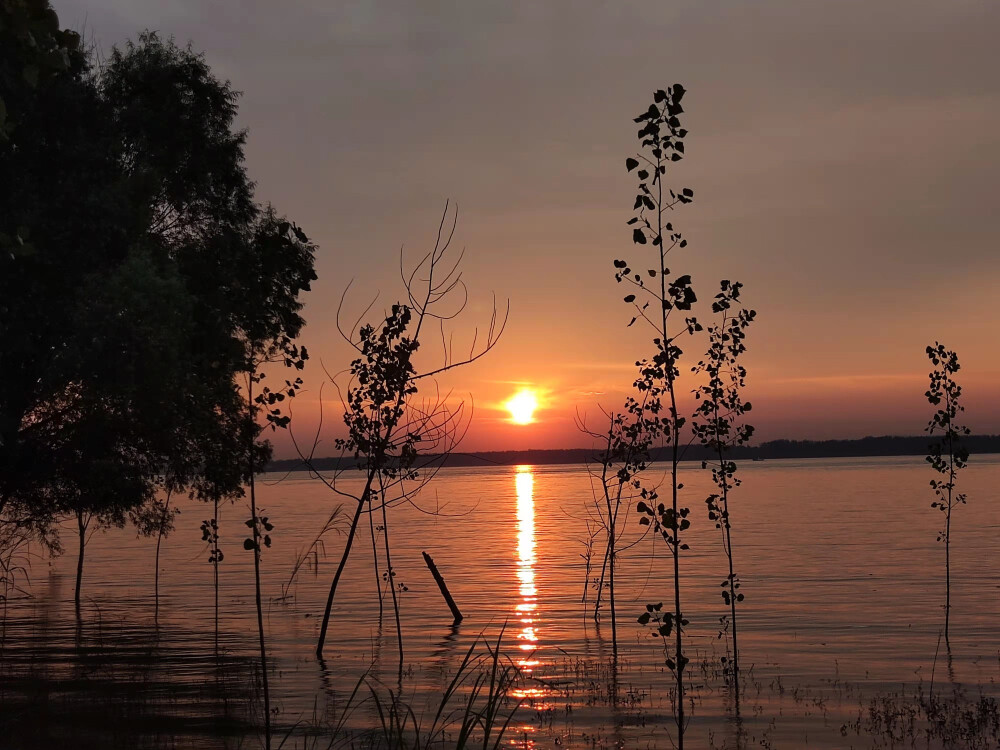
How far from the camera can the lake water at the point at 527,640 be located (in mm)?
18172

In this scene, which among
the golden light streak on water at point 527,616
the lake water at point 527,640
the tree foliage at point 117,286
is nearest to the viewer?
the lake water at point 527,640

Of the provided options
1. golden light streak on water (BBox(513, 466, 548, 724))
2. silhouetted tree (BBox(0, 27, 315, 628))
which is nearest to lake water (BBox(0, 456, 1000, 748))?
golden light streak on water (BBox(513, 466, 548, 724))

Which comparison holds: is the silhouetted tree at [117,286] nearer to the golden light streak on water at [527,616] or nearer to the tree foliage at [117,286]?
the tree foliage at [117,286]

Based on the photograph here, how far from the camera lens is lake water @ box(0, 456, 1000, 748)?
18.2 meters

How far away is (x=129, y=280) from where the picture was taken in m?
24.5

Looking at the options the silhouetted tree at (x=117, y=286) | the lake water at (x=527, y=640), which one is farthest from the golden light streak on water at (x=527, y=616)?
the silhouetted tree at (x=117, y=286)

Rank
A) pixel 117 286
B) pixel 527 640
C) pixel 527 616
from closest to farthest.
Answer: pixel 117 286 < pixel 527 640 < pixel 527 616

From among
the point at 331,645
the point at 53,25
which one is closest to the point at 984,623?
the point at 331,645

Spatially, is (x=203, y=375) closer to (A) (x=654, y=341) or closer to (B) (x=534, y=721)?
(B) (x=534, y=721)

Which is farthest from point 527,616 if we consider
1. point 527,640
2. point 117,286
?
point 117,286

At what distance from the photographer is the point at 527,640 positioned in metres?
30.9

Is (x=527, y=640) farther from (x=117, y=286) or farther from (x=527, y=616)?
(x=117, y=286)

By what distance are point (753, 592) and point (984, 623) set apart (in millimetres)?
12377

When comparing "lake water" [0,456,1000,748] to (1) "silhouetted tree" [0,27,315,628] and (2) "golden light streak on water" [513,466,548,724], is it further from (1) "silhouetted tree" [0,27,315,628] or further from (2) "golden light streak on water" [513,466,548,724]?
(1) "silhouetted tree" [0,27,315,628]
